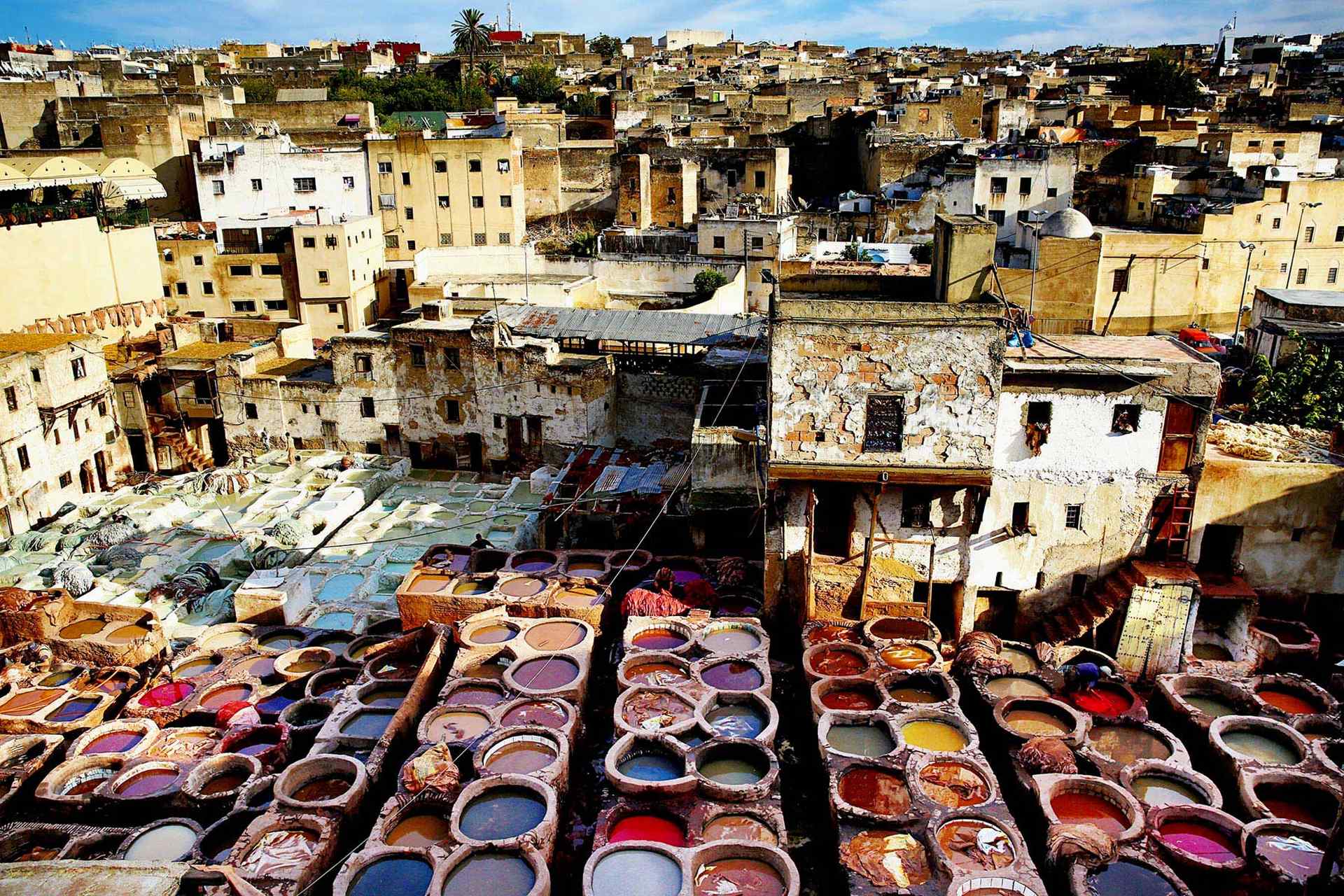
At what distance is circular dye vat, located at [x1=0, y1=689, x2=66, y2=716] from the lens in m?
19.1

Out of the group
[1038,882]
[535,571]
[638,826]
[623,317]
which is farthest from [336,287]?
[1038,882]

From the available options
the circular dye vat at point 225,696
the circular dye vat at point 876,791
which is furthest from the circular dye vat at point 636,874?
the circular dye vat at point 225,696

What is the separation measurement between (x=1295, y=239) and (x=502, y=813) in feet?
132

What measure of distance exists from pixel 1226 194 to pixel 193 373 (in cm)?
4243

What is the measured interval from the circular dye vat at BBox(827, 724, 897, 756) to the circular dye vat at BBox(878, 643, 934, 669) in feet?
5.58

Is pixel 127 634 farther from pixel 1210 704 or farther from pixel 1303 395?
pixel 1303 395

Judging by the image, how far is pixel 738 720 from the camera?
16.1m

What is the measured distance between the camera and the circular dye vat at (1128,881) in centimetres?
1312

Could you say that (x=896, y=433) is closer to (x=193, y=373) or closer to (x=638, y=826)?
(x=638, y=826)

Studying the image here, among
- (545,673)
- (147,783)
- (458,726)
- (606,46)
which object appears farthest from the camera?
(606,46)

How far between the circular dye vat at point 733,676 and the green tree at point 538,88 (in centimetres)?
7171

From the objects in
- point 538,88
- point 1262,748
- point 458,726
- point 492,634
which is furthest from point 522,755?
point 538,88

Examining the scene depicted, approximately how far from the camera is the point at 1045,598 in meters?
19.8

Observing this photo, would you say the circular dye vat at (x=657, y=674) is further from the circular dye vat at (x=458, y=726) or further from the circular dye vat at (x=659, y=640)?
the circular dye vat at (x=458, y=726)
